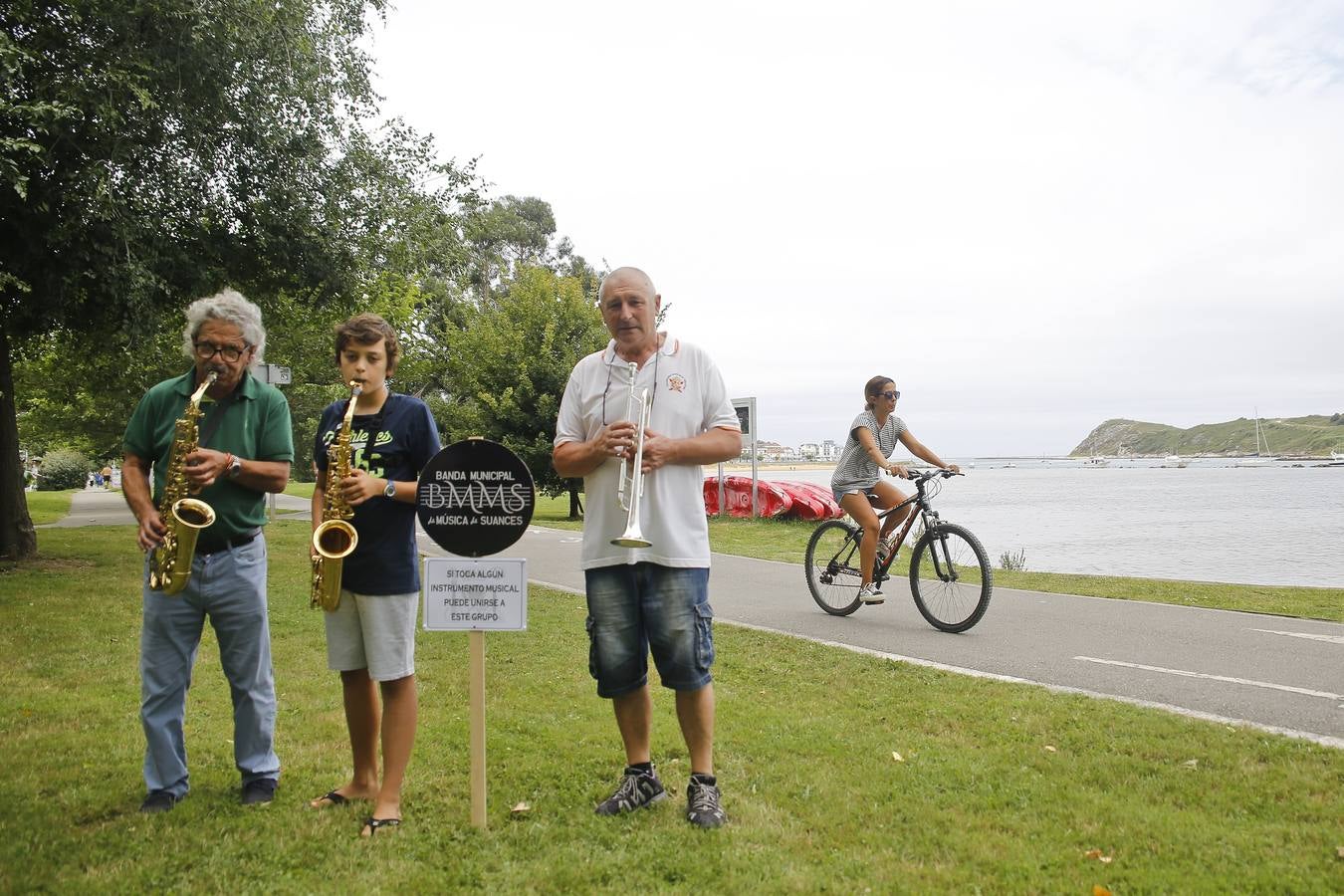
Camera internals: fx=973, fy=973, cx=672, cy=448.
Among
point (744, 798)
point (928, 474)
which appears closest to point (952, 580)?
point (928, 474)

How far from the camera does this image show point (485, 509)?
4.04 metres

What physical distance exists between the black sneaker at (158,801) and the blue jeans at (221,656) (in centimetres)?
3

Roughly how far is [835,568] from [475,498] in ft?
19.1

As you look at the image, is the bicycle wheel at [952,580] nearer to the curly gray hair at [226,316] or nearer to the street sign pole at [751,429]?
the curly gray hair at [226,316]

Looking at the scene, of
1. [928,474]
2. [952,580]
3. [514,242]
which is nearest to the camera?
[952,580]

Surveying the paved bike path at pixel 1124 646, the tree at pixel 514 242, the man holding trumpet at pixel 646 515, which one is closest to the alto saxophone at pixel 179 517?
the man holding trumpet at pixel 646 515

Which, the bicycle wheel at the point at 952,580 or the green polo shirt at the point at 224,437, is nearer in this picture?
the green polo shirt at the point at 224,437

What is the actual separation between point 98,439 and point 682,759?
1364 inches

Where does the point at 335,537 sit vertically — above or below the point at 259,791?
above

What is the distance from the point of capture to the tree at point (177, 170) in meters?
10.2

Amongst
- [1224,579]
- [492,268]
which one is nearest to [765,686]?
[1224,579]

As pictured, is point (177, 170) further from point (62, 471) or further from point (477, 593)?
point (62, 471)

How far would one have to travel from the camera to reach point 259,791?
13.7 ft

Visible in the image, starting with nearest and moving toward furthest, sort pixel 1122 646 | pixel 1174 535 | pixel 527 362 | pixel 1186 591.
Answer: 1. pixel 1122 646
2. pixel 1186 591
3. pixel 1174 535
4. pixel 527 362
